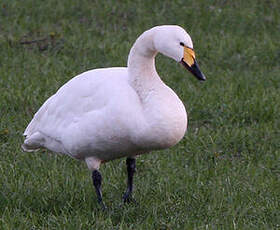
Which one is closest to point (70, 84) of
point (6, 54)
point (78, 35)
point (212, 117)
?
point (212, 117)

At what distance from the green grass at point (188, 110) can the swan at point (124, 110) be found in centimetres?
37

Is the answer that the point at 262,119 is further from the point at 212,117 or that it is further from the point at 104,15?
the point at 104,15

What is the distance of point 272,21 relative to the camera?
11086 millimetres

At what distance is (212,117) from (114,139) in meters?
2.79

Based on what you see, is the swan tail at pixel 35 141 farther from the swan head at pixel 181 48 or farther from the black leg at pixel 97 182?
the swan head at pixel 181 48

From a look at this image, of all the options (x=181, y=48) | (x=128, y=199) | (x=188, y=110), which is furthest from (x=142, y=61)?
(x=188, y=110)

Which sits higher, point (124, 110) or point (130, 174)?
point (124, 110)

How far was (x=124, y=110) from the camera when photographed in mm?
4965

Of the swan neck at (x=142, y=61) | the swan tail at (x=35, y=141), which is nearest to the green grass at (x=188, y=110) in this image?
the swan tail at (x=35, y=141)

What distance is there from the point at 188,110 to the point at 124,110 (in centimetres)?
289

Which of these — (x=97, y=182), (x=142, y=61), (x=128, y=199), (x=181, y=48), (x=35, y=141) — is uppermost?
(x=181, y=48)

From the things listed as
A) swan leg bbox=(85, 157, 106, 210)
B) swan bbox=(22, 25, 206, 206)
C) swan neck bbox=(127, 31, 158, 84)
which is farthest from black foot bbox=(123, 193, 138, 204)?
swan neck bbox=(127, 31, 158, 84)

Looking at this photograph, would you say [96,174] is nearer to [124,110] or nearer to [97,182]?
[97,182]

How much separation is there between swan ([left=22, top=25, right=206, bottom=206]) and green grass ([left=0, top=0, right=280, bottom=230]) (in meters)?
0.37
